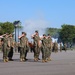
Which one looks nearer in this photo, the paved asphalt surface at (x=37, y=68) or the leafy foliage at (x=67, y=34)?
the paved asphalt surface at (x=37, y=68)

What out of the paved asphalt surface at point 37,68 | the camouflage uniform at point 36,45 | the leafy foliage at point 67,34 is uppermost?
the leafy foliage at point 67,34

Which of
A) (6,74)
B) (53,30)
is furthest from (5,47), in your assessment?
(53,30)

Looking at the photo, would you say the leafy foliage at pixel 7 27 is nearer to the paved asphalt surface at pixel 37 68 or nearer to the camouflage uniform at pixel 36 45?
the camouflage uniform at pixel 36 45

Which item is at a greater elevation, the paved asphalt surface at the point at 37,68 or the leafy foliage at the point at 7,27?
the leafy foliage at the point at 7,27

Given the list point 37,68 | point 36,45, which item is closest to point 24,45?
point 36,45

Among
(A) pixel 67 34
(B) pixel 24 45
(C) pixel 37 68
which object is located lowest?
(C) pixel 37 68

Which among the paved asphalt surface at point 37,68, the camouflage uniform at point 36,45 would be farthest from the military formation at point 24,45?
the paved asphalt surface at point 37,68

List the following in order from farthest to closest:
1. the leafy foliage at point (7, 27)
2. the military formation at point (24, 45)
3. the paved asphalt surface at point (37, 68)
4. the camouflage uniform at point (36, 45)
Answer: the leafy foliage at point (7, 27), the camouflage uniform at point (36, 45), the military formation at point (24, 45), the paved asphalt surface at point (37, 68)

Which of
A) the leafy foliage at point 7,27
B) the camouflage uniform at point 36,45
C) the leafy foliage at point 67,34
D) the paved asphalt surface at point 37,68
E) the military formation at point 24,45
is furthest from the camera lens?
the leafy foliage at point 67,34

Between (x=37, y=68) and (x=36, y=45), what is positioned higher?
(x=36, y=45)

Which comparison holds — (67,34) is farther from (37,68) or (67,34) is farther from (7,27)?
(37,68)

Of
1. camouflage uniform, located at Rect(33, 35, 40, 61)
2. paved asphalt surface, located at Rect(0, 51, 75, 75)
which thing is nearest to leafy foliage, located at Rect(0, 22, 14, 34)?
camouflage uniform, located at Rect(33, 35, 40, 61)

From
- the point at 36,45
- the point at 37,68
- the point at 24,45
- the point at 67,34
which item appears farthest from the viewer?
the point at 67,34

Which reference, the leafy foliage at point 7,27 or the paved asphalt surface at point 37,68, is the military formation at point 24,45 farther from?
the leafy foliage at point 7,27
